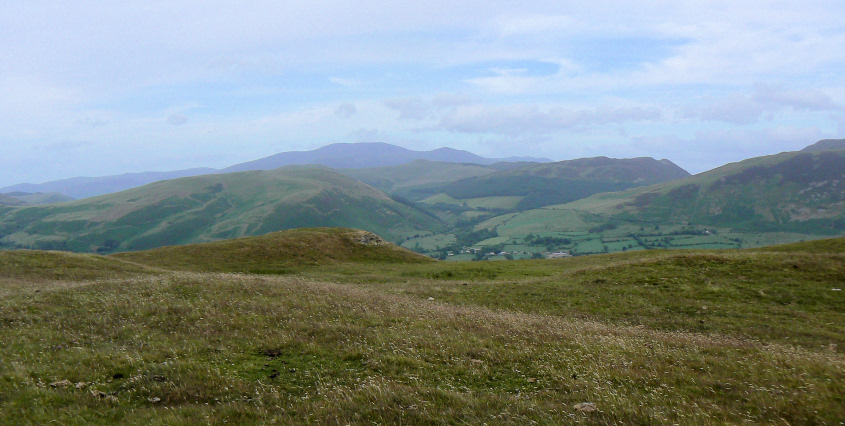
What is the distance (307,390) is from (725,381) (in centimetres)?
1130

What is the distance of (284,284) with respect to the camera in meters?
27.1

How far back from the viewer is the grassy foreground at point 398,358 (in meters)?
10.1

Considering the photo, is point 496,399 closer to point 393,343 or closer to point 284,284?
point 393,343

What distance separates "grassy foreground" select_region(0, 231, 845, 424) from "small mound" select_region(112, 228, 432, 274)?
30468mm

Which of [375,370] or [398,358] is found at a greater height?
[398,358]

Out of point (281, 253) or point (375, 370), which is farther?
point (281, 253)

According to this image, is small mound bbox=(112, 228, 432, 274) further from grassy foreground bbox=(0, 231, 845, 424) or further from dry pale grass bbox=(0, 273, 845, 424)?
dry pale grass bbox=(0, 273, 845, 424)

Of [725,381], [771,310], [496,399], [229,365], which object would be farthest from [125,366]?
[771,310]

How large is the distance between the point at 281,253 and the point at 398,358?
52.4 metres

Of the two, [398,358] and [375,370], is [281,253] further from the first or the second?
[375,370]

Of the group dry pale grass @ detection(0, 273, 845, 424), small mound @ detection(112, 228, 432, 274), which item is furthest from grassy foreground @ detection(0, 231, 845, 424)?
small mound @ detection(112, 228, 432, 274)

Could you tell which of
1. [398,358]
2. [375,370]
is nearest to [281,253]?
[398,358]

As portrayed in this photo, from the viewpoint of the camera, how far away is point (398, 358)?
1359 cm

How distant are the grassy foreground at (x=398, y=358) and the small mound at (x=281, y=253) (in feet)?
100.0
